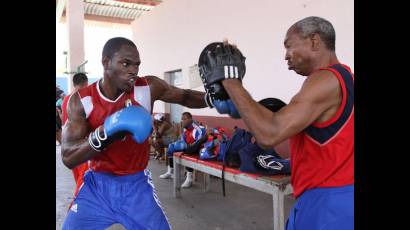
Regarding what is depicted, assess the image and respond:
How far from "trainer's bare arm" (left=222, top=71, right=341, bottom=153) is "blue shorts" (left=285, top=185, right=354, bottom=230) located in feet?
1.09

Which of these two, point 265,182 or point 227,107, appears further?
point 265,182

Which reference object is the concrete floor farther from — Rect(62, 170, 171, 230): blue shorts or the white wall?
Rect(62, 170, 171, 230): blue shorts

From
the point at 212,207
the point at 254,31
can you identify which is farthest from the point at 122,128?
the point at 254,31

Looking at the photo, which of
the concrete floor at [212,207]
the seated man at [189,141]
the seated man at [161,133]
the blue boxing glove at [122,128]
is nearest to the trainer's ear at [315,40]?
the blue boxing glove at [122,128]

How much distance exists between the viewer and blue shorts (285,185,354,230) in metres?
1.31

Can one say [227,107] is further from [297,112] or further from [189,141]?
[189,141]

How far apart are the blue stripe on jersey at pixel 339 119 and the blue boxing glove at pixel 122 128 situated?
2.58 ft

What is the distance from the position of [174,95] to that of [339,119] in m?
1.39

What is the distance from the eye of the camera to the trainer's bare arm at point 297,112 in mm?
1185

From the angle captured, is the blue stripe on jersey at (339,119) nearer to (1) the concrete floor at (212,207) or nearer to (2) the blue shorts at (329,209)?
(2) the blue shorts at (329,209)

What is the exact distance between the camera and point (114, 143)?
2.06 meters
